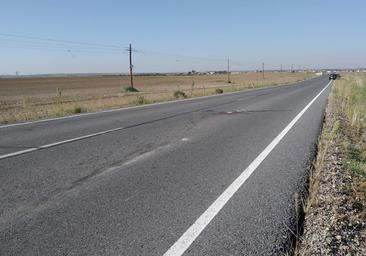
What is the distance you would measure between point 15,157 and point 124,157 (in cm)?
211

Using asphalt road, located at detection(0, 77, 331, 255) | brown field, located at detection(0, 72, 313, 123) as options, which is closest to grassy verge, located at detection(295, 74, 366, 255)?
asphalt road, located at detection(0, 77, 331, 255)

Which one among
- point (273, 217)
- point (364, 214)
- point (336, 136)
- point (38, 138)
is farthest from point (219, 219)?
point (38, 138)

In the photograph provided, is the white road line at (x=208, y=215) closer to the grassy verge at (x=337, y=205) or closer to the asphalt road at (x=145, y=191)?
the asphalt road at (x=145, y=191)

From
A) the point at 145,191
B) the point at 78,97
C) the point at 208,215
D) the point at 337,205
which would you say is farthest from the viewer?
the point at 78,97

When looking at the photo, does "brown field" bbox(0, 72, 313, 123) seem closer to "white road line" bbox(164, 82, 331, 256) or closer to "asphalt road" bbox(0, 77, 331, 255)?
"asphalt road" bbox(0, 77, 331, 255)

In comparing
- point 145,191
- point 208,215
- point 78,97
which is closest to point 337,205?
point 208,215

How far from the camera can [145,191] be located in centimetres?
484

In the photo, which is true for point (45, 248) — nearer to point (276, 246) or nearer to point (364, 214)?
point (276, 246)

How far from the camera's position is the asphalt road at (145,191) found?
11.2 feet

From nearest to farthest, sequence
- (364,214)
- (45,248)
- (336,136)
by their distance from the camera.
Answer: (45,248), (364,214), (336,136)

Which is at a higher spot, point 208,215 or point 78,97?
point 208,215

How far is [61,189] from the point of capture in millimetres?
4926

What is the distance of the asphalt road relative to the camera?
3.43 meters

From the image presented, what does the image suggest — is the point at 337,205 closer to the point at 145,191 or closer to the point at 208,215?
the point at 208,215
